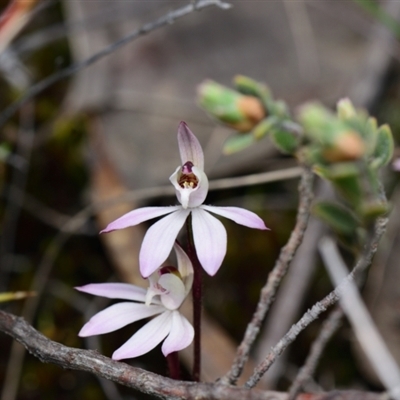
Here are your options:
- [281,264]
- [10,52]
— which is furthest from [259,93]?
[10,52]

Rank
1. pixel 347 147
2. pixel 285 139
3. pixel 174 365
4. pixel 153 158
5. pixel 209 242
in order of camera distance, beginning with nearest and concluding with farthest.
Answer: pixel 347 147 → pixel 209 242 → pixel 174 365 → pixel 285 139 → pixel 153 158

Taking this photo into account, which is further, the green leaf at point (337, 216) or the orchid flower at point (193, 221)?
the green leaf at point (337, 216)

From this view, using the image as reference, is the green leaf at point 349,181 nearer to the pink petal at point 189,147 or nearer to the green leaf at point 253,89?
the pink petal at point 189,147

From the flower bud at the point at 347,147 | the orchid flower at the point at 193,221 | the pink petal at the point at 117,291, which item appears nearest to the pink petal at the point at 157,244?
the orchid flower at the point at 193,221

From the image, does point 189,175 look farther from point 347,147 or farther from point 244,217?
point 347,147

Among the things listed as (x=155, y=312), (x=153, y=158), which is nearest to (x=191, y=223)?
(x=155, y=312)

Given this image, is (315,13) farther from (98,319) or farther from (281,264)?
(98,319)

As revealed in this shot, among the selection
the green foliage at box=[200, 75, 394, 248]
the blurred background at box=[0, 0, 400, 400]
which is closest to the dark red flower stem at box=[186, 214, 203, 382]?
the green foliage at box=[200, 75, 394, 248]
